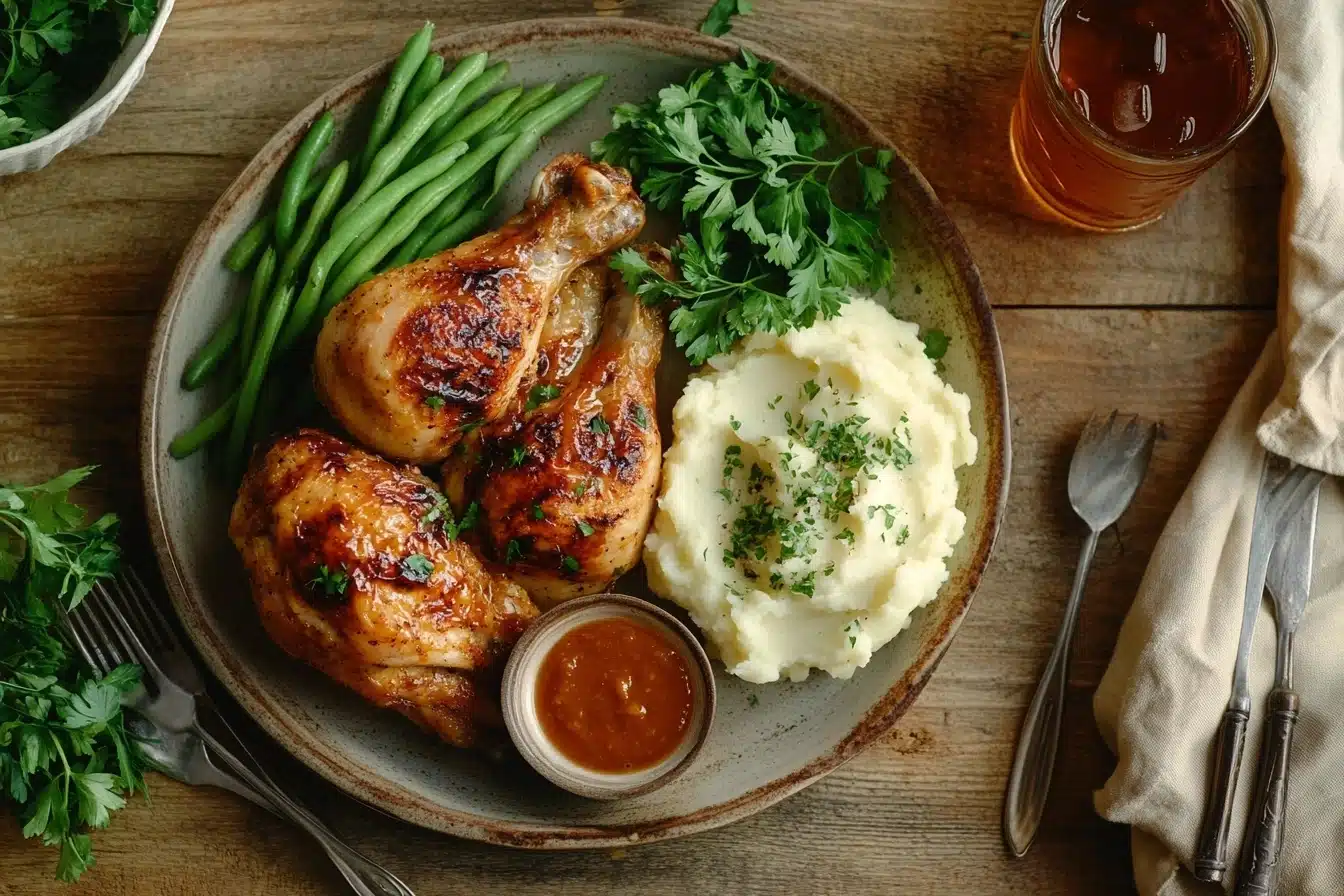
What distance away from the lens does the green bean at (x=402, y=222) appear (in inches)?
175

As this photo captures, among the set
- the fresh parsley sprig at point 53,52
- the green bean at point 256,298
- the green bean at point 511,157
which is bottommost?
the green bean at point 256,298

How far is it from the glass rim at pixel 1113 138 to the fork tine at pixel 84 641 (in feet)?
13.9

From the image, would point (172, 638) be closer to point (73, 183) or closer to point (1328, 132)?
point (73, 183)

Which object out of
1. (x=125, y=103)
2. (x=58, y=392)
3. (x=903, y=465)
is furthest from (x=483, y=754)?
(x=125, y=103)

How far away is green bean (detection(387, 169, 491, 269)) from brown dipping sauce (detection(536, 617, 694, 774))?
160cm

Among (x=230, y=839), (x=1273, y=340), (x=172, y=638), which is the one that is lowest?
(x=230, y=839)

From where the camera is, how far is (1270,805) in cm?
448

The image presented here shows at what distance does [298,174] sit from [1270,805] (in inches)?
177

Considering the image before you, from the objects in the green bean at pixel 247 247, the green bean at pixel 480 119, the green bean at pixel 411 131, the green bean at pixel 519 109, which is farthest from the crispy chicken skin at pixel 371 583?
the green bean at pixel 519 109

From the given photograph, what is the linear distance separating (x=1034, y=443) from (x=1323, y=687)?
57.7 inches

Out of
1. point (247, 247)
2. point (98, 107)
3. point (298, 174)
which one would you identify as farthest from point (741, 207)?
point (98, 107)

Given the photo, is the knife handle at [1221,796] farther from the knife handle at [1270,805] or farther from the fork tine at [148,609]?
the fork tine at [148,609]

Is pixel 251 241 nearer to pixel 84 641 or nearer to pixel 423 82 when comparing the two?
pixel 423 82

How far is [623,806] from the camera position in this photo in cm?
458
